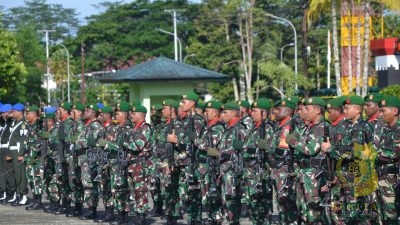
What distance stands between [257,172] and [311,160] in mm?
1354

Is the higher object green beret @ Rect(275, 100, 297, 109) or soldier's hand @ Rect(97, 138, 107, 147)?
green beret @ Rect(275, 100, 297, 109)

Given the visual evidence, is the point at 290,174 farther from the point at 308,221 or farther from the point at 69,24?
the point at 69,24

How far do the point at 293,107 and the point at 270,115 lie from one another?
1.31 metres

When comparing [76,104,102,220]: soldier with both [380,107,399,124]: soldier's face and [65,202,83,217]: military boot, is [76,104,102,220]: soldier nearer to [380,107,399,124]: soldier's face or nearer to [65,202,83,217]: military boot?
[65,202,83,217]: military boot

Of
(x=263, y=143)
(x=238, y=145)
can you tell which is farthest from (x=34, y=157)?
(x=263, y=143)

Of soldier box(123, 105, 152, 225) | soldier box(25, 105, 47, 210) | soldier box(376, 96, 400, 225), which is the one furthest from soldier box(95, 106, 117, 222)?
soldier box(376, 96, 400, 225)

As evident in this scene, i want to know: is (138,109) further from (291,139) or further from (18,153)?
(18,153)

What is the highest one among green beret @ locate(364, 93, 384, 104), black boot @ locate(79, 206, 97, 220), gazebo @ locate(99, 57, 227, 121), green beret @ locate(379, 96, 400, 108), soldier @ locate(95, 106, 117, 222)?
gazebo @ locate(99, 57, 227, 121)

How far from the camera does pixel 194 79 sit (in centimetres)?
3434

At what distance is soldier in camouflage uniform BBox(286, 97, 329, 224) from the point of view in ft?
40.3

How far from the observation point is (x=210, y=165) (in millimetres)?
14164

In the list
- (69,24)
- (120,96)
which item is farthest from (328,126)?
(69,24)

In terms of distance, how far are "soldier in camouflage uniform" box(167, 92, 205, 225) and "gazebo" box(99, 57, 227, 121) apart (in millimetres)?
18808

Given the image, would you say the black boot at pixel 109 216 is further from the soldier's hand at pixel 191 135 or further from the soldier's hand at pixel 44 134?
the soldier's hand at pixel 191 135
